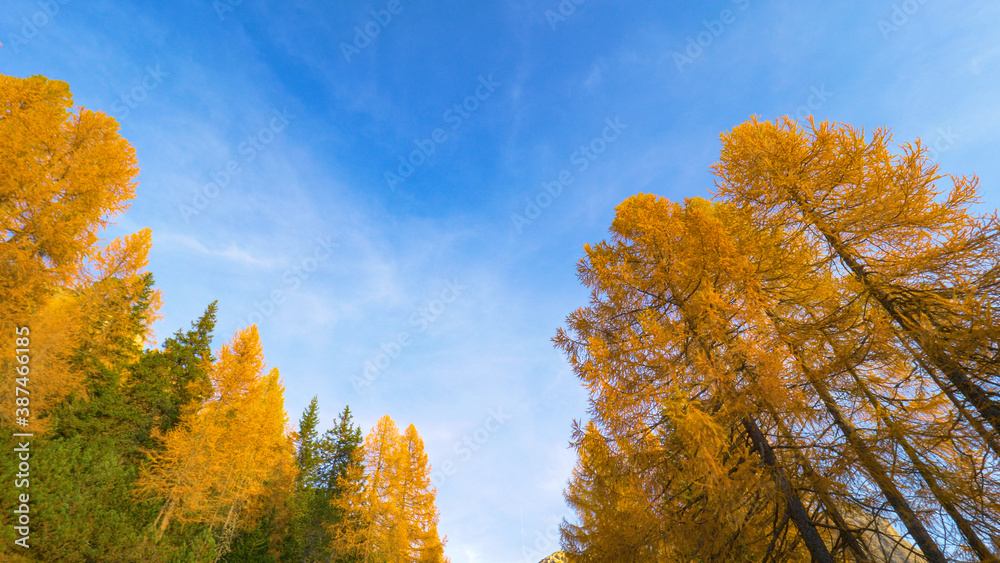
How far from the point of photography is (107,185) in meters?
12.5

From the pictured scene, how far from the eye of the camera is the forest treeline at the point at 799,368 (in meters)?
4.84

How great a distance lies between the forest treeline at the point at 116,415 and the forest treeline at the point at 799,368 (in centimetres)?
1538

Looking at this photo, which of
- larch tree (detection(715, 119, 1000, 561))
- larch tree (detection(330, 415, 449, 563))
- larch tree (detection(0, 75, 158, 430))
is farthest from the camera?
larch tree (detection(330, 415, 449, 563))

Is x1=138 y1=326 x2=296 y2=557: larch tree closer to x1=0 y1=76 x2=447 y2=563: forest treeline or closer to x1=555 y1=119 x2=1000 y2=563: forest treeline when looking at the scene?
x1=0 y1=76 x2=447 y2=563: forest treeline

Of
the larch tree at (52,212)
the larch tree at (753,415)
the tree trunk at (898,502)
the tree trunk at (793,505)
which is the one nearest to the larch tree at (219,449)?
the larch tree at (52,212)

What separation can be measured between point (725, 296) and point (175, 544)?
67.2 feet

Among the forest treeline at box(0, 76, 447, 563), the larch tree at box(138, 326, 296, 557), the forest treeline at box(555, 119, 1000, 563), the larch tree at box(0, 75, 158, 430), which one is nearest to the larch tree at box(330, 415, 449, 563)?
the forest treeline at box(0, 76, 447, 563)

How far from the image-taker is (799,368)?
6.13 m

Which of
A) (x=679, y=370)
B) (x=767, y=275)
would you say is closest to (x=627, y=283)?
(x=679, y=370)

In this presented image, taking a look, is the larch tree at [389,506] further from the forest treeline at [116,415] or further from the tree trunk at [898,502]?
the tree trunk at [898,502]

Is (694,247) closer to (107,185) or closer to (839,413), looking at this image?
(839,413)

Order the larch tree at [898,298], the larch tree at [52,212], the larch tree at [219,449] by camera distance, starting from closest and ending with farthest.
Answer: the larch tree at [898,298], the larch tree at [52,212], the larch tree at [219,449]

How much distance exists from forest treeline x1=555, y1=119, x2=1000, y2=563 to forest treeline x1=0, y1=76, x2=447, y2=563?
15.4m

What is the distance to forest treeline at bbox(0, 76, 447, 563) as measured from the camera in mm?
10398
